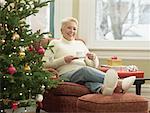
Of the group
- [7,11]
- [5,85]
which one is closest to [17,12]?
[7,11]

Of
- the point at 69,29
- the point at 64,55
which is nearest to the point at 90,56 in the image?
the point at 64,55

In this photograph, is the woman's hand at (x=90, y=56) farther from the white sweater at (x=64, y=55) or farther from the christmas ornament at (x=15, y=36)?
the christmas ornament at (x=15, y=36)

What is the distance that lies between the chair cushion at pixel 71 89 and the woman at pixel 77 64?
0.25 ft

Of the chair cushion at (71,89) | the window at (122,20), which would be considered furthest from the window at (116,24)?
the chair cushion at (71,89)

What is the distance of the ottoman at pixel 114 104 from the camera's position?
2797 millimetres

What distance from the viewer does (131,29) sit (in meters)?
4.73

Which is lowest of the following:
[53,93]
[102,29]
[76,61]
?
[53,93]

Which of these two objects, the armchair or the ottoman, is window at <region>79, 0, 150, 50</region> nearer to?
the armchair

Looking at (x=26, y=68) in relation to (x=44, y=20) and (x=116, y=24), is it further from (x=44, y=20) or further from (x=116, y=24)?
(x=116, y=24)

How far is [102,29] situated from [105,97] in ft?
6.67

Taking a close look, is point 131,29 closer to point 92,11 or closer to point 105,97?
point 92,11

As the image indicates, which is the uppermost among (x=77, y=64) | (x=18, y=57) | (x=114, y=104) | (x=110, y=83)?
(x=18, y=57)

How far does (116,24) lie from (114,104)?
7.04 ft

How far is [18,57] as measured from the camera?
2.74 metres
